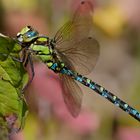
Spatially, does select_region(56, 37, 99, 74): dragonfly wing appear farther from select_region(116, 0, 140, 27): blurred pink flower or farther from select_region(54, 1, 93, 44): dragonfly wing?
select_region(116, 0, 140, 27): blurred pink flower

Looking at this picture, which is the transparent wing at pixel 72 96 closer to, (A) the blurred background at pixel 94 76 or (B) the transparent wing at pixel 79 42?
(B) the transparent wing at pixel 79 42

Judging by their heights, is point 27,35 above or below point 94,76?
below

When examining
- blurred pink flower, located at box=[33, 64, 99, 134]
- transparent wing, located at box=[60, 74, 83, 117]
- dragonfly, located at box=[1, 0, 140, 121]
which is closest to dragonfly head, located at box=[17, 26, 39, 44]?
dragonfly, located at box=[1, 0, 140, 121]

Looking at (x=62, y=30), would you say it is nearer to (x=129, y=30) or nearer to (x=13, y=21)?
(x=13, y=21)

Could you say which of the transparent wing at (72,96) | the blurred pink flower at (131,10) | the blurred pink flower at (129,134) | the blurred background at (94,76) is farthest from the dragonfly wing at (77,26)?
the blurred pink flower at (131,10)

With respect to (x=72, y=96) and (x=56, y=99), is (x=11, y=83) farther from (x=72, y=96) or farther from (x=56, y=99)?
(x=56, y=99)

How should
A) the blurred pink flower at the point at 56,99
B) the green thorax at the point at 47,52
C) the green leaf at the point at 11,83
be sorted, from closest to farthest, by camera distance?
the green leaf at the point at 11,83
the green thorax at the point at 47,52
the blurred pink flower at the point at 56,99

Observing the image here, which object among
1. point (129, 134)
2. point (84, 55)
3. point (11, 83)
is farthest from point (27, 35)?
point (129, 134)
